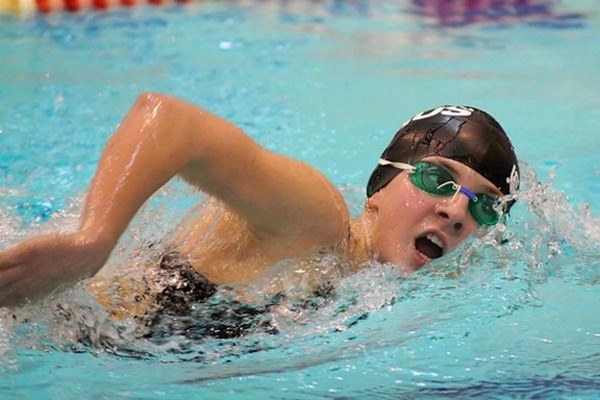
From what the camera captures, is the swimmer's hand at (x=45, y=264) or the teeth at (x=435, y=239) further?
the teeth at (x=435, y=239)

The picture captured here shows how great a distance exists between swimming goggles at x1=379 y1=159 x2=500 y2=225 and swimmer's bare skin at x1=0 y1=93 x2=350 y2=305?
30 centimetres

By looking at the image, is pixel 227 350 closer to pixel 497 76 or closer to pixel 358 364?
pixel 358 364

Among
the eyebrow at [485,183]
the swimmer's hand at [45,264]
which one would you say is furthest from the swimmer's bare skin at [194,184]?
the eyebrow at [485,183]

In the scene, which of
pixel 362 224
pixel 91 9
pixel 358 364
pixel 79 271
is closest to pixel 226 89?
pixel 91 9

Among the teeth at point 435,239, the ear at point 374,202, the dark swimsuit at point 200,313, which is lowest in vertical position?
the dark swimsuit at point 200,313

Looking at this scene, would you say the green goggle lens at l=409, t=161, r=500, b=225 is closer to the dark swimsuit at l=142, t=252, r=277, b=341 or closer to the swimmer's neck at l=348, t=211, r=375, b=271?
the swimmer's neck at l=348, t=211, r=375, b=271

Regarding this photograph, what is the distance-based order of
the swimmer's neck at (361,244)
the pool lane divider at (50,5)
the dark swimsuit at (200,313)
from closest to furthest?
the dark swimsuit at (200,313) < the swimmer's neck at (361,244) < the pool lane divider at (50,5)

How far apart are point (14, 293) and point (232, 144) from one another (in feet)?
1.59

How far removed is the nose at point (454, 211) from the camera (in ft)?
7.97

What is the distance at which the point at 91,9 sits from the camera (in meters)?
6.87

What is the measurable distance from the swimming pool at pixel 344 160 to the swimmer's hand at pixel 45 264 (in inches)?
11.1

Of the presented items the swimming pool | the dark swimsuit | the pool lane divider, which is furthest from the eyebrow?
the pool lane divider

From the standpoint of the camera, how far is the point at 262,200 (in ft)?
6.70

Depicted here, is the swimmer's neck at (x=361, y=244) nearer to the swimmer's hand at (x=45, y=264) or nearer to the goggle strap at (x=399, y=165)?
the goggle strap at (x=399, y=165)
